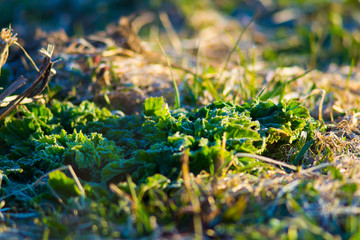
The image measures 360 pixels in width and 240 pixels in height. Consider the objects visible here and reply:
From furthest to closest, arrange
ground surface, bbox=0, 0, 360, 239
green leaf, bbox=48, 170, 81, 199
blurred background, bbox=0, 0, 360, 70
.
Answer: blurred background, bbox=0, 0, 360, 70 < green leaf, bbox=48, 170, 81, 199 < ground surface, bbox=0, 0, 360, 239

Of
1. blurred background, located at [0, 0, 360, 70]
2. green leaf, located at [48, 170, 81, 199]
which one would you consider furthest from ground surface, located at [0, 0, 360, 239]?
blurred background, located at [0, 0, 360, 70]

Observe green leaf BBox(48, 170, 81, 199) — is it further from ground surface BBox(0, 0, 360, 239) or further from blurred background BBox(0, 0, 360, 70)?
blurred background BBox(0, 0, 360, 70)

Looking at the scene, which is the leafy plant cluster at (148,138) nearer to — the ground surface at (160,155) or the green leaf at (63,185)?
the ground surface at (160,155)

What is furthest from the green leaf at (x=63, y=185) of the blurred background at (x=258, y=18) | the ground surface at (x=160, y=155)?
the blurred background at (x=258, y=18)

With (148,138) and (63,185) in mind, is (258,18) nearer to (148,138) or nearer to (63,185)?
(148,138)

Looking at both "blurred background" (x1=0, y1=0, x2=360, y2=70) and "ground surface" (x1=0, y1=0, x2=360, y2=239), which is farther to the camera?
"blurred background" (x1=0, y1=0, x2=360, y2=70)

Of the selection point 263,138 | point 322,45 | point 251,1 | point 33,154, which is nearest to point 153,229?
point 263,138
